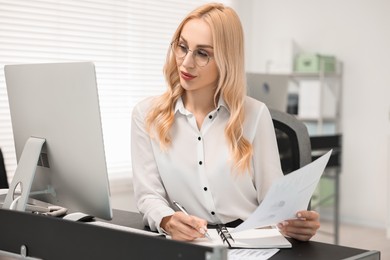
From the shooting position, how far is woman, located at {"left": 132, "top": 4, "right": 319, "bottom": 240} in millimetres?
1603

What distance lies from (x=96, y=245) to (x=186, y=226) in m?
0.29

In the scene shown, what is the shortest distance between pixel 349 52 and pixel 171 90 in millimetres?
3599

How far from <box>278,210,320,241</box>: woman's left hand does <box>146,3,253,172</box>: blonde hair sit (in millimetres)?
263

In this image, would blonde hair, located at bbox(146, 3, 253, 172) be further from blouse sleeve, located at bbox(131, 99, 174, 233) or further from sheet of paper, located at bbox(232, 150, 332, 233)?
sheet of paper, located at bbox(232, 150, 332, 233)

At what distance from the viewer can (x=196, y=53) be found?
1601 millimetres

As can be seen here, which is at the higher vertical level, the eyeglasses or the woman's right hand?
the eyeglasses

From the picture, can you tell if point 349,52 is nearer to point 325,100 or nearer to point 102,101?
point 325,100

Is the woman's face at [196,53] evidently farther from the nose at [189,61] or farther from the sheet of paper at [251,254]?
the sheet of paper at [251,254]

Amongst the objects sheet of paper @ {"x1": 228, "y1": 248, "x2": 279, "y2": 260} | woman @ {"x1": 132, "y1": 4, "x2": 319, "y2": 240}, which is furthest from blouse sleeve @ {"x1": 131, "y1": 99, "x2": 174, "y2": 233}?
sheet of paper @ {"x1": 228, "y1": 248, "x2": 279, "y2": 260}

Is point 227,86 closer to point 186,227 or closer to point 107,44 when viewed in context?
point 186,227

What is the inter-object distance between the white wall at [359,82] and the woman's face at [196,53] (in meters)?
3.39

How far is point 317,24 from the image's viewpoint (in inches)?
204

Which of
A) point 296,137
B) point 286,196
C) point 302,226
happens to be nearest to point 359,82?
point 296,137

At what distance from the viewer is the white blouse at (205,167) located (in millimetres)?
1648
